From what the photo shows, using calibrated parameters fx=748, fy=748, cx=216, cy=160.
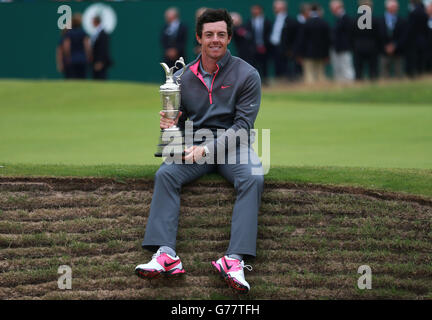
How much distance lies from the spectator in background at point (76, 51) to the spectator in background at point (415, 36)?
860 centimetres

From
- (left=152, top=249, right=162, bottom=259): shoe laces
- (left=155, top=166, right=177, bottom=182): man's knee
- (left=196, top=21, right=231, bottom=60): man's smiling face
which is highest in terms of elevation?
(left=196, top=21, right=231, bottom=60): man's smiling face

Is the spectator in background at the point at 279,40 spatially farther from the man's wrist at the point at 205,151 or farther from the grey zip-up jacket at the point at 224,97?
the man's wrist at the point at 205,151

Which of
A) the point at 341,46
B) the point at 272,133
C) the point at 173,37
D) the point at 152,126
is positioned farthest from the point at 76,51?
the point at 272,133

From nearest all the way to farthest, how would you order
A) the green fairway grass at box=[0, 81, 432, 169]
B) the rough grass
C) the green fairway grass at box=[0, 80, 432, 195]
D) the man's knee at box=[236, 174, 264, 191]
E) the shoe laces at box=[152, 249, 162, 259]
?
the shoe laces at box=[152, 249, 162, 259], the rough grass, the man's knee at box=[236, 174, 264, 191], the green fairway grass at box=[0, 80, 432, 195], the green fairway grass at box=[0, 81, 432, 169]

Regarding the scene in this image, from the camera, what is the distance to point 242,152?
20.8 ft

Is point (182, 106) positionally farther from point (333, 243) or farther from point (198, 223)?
point (333, 243)

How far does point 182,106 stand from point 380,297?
2360 mm

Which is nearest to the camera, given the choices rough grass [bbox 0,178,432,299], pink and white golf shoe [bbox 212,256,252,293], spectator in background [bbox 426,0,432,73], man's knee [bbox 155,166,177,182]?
pink and white golf shoe [bbox 212,256,252,293]

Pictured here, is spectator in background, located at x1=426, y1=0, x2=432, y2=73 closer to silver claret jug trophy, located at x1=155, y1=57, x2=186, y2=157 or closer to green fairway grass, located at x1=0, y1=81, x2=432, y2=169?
green fairway grass, located at x1=0, y1=81, x2=432, y2=169

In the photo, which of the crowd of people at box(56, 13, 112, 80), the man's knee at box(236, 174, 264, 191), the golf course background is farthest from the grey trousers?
the crowd of people at box(56, 13, 112, 80)

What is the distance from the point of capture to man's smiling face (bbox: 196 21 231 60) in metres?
6.39

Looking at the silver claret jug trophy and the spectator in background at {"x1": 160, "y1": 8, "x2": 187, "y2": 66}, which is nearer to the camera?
the silver claret jug trophy

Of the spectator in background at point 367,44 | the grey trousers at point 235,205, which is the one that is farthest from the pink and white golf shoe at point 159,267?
the spectator in background at point 367,44

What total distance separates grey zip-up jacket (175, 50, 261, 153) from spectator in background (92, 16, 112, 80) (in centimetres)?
1429
